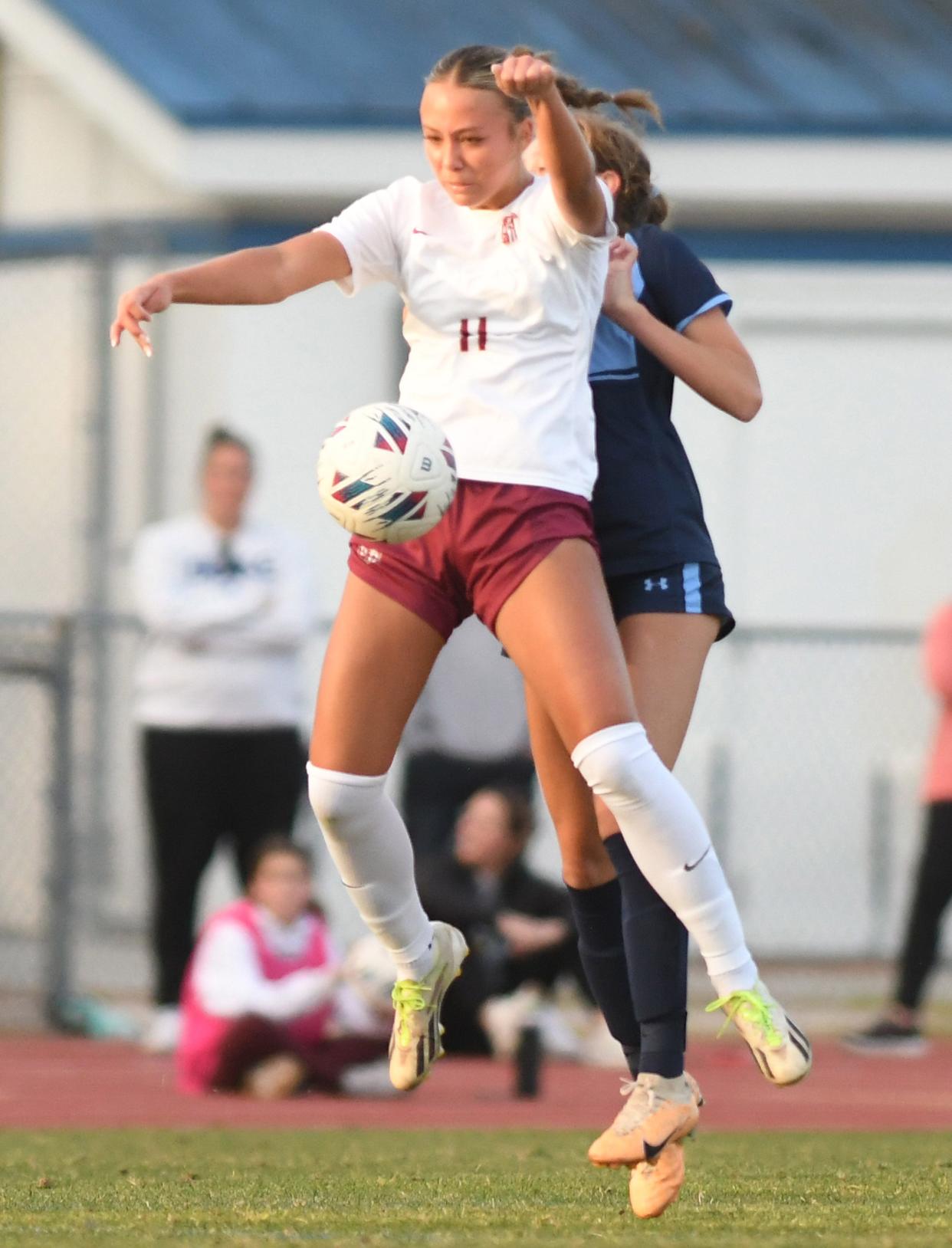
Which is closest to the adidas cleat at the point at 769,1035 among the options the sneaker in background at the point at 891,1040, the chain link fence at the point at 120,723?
the sneaker in background at the point at 891,1040

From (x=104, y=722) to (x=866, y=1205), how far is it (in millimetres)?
6906

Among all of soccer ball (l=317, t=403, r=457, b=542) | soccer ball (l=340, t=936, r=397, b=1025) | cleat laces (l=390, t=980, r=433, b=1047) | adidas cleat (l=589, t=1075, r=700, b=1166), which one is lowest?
soccer ball (l=340, t=936, r=397, b=1025)

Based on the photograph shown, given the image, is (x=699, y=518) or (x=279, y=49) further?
(x=279, y=49)

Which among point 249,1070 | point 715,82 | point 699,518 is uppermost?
point 715,82

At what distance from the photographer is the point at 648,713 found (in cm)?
500

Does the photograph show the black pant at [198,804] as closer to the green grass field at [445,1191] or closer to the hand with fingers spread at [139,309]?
the green grass field at [445,1191]

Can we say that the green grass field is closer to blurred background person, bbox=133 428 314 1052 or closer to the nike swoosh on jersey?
the nike swoosh on jersey

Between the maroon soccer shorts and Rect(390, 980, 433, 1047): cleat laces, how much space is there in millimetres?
839

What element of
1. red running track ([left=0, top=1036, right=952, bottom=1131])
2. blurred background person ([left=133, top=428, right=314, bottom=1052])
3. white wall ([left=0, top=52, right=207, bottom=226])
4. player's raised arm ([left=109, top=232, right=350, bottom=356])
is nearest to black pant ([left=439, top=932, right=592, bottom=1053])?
red running track ([left=0, top=1036, right=952, bottom=1131])

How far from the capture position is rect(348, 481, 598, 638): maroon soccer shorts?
4.80 metres

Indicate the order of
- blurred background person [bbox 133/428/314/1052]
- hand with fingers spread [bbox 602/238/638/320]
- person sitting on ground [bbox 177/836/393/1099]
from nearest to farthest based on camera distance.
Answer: hand with fingers spread [bbox 602/238/638/320], person sitting on ground [bbox 177/836/393/1099], blurred background person [bbox 133/428/314/1052]

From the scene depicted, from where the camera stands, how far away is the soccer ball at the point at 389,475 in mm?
4715

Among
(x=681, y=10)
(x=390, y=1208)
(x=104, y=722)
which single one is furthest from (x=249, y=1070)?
(x=681, y=10)

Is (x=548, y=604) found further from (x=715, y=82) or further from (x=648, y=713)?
(x=715, y=82)
